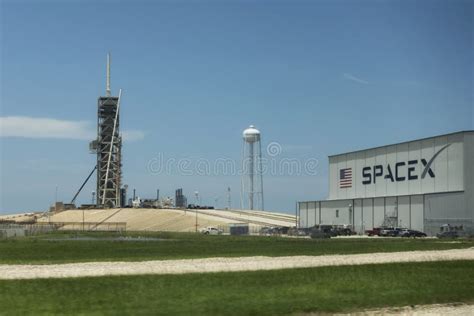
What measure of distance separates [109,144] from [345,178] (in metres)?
90.8

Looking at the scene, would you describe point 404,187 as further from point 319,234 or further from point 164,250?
point 164,250

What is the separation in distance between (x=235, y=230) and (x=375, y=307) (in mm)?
95572

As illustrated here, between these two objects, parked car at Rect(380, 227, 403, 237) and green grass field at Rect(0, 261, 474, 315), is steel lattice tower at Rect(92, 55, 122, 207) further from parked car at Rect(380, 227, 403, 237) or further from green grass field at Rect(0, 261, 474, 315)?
green grass field at Rect(0, 261, 474, 315)

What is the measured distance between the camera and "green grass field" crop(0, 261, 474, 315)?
18.8m

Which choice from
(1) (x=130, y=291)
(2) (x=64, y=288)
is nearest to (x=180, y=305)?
(1) (x=130, y=291)

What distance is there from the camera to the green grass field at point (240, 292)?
18.8 m

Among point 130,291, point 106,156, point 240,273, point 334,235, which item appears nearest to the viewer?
point 130,291

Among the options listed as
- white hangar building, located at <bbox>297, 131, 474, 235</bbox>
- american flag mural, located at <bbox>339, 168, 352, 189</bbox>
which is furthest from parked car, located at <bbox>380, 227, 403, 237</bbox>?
american flag mural, located at <bbox>339, 168, 352, 189</bbox>

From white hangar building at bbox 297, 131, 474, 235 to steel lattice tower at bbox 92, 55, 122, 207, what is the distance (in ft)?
264

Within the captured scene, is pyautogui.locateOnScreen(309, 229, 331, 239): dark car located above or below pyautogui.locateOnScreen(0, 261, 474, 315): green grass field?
below

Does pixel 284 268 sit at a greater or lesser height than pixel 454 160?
lesser

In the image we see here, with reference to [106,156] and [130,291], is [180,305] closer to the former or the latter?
[130,291]

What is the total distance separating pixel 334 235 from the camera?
329 ft

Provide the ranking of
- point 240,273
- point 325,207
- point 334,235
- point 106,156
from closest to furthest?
1. point 240,273
2. point 334,235
3. point 325,207
4. point 106,156
